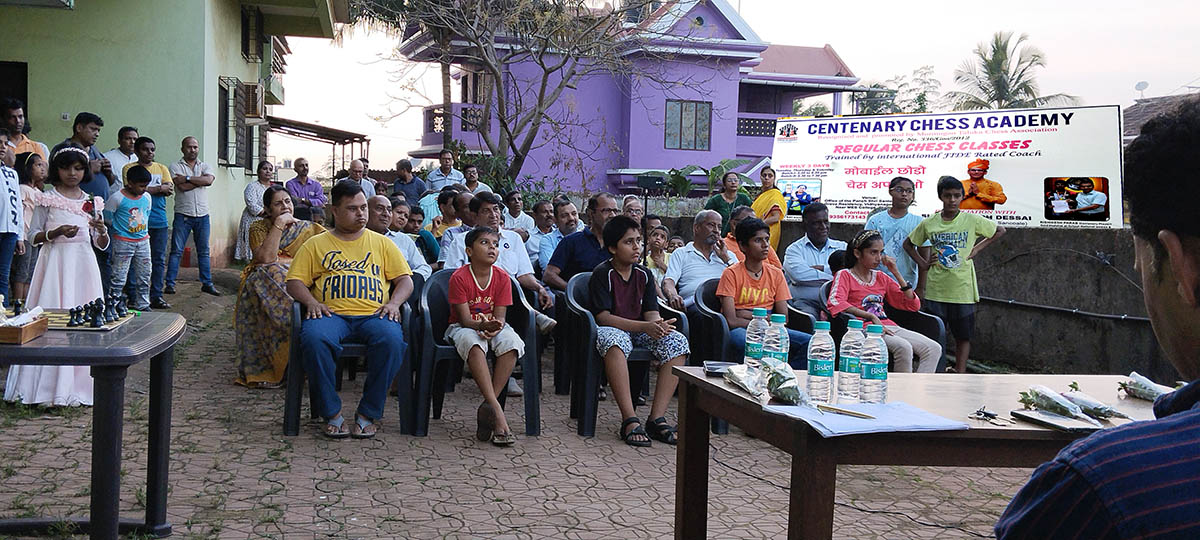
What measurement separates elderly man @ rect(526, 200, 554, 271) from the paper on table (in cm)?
641

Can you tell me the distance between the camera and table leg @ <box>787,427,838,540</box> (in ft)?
8.93

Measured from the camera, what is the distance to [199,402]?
21.7ft

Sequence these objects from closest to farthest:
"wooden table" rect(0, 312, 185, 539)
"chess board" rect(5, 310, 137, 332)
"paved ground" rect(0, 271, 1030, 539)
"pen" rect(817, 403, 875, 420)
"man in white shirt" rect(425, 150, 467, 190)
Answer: "pen" rect(817, 403, 875, 420)
"wooden table" rect(0, 312, 185, 539)
"chess board" rect(5, 310, 137, 332)
"paved ground" rect(0, 271, 1030, 539)
"man in white shirt" rect(425, 150, 467, 190)

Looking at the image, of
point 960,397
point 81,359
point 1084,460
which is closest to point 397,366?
point 81,359

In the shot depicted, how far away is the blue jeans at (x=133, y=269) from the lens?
9.03m

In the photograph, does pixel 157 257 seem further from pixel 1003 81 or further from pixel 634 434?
pixel 1003 81

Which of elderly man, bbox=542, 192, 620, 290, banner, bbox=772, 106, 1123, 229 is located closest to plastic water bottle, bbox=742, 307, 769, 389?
elderly man, bbox=542, 192, 620, 290

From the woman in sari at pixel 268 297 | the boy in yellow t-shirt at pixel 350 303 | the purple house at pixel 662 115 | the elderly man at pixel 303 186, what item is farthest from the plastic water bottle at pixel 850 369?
the purple house at pixel 662 115

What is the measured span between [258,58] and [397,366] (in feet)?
39.3

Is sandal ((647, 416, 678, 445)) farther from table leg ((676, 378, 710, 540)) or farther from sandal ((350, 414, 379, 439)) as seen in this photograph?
table leg ((676, 378, 710, 540))

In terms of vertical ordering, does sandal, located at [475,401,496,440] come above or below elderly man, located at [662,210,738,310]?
below

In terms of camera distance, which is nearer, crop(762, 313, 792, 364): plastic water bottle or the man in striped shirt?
the man in striped shirt

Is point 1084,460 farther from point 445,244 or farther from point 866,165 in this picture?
point 866,165

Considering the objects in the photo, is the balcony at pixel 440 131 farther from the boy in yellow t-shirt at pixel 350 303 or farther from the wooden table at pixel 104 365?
the wooden table at pixel 104 365
